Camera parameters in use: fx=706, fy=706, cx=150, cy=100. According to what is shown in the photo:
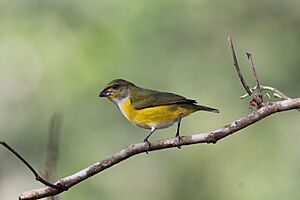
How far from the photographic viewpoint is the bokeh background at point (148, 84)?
24.9 feet

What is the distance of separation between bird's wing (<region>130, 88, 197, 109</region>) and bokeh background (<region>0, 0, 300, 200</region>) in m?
3.59

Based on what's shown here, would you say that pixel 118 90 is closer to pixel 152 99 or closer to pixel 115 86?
pixel 115 86

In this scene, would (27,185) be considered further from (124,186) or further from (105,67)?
(105,67)

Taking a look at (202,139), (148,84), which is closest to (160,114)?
(202,139)

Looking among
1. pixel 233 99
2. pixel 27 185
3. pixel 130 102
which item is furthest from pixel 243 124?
pixel 27 185

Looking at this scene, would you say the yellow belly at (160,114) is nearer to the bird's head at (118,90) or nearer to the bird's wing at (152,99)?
the bird's wing at (152,99)

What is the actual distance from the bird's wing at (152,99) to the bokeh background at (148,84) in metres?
3.59

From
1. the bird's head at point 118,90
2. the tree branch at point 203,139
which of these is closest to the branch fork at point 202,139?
the tree branch at point 203,139

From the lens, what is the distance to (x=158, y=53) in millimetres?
8375

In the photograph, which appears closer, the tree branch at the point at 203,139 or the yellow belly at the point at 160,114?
the tree branch at the point at 203,139

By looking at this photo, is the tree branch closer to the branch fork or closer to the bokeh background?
the branch fork

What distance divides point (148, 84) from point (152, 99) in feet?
13.8

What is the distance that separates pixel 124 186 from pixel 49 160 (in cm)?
532

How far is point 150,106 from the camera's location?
3781mm
